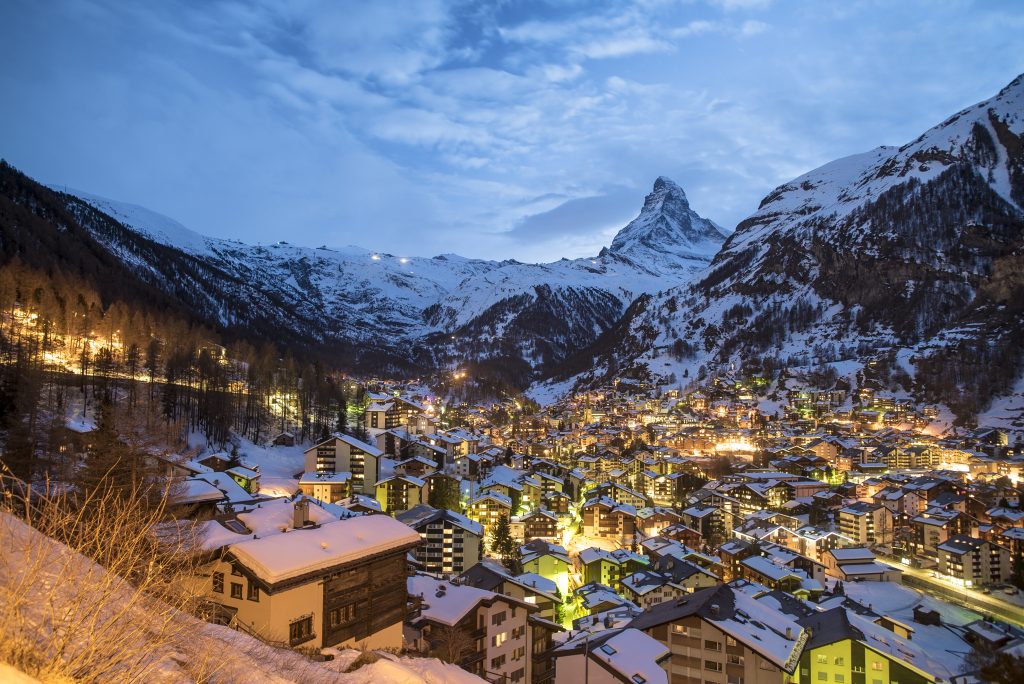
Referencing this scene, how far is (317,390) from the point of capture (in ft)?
202

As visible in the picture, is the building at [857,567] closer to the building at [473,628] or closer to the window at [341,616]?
the building at [473,628]

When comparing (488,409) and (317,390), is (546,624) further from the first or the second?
(488,409)

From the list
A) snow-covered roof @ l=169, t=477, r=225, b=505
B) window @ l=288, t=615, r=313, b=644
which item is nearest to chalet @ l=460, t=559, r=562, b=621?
snow-covered roof @ l=169, t=477, r=225, b=505

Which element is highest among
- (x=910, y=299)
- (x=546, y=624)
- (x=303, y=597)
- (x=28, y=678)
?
(x=910, y=299)

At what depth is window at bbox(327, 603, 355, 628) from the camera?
41.1 ft

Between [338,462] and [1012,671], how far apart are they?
133 feet

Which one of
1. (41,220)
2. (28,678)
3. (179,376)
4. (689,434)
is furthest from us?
(689,434)

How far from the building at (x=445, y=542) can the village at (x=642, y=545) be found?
122 millimetres

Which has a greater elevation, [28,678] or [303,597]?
[28,678]

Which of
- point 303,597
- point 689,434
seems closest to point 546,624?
point 303,597

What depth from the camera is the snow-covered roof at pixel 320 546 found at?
38.5ft

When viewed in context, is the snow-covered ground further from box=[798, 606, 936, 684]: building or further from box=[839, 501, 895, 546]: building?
box=[839, 501, 895, 546]: building

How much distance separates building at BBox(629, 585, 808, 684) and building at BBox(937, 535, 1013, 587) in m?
31.8

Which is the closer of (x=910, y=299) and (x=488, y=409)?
(x=910, y=299)
